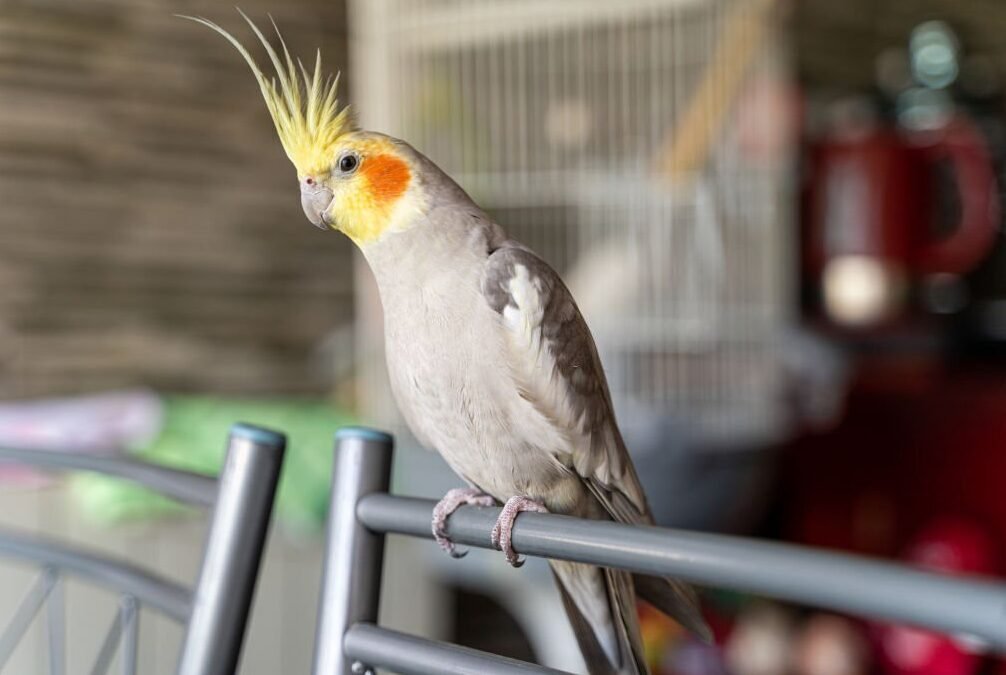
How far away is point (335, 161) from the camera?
1.21ft

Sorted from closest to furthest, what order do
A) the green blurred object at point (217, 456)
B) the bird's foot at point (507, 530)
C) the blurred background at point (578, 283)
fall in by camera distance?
the bird's foot at point (507, 530) → the green blurred object at point (217, 456) → the blurred background at point (578, 283)

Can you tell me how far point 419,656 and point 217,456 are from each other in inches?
39.4

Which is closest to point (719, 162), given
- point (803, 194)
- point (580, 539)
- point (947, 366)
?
point (803, 194)

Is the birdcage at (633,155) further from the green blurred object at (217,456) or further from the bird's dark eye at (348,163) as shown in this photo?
the bird's dark eye at (348,163)

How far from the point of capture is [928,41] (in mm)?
1741

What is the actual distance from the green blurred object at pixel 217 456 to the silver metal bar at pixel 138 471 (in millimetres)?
554

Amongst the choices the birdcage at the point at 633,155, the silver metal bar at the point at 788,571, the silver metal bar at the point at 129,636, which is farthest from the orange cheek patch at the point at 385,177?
the birdcage at the point at 633,155

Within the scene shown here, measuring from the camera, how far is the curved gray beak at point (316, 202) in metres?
0.37

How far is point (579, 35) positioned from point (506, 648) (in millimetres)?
797

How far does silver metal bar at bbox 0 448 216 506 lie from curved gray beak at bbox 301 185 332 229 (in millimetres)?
143

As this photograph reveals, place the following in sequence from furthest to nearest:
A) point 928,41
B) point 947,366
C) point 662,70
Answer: point 928,41 < point 947,366 < point 662,70

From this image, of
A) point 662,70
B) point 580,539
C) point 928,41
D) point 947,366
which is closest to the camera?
point 580,539

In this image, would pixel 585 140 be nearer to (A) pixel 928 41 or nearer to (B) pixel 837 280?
(B) pixel 837 280

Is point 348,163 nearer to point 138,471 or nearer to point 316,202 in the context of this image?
point 316,202
